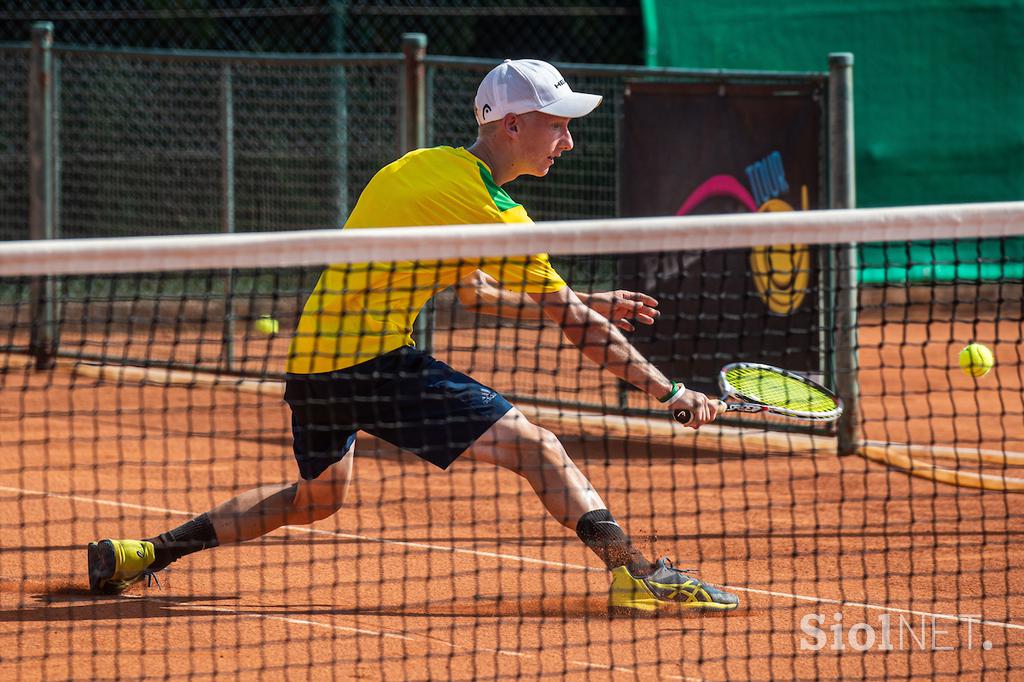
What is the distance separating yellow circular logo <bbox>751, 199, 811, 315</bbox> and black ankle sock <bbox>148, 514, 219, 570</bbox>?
11.6 ft

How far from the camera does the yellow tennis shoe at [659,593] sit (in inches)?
165

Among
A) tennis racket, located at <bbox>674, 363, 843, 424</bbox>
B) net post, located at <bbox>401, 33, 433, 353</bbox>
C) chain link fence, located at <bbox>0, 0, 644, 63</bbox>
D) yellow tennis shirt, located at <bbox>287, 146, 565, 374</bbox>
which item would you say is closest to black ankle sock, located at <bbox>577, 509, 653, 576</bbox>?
tennis racket, located at <bbox>674, 363, 843, 424</bbox>

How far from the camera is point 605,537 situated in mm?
4129

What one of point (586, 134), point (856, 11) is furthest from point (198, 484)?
point (856, 11)

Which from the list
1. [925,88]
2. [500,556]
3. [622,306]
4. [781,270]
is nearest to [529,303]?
[622,306]

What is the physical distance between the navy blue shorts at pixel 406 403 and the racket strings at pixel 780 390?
0.90m

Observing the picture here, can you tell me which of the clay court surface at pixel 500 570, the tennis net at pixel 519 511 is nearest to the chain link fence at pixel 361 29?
the tennis net at pixel 519 511

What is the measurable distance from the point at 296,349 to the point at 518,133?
0.94m

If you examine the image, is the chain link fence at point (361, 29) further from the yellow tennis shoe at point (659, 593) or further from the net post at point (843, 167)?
the yellow tennis shoe at point (659, 593)

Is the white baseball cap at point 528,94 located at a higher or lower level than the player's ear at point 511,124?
higher

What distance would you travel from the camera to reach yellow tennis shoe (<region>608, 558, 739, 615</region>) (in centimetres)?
420

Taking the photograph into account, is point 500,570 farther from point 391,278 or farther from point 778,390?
point 391,278

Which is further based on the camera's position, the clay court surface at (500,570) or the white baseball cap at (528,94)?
the white baseball cap at (528,94)

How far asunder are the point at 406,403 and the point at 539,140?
2.94 ft
